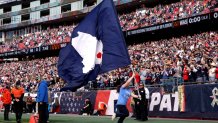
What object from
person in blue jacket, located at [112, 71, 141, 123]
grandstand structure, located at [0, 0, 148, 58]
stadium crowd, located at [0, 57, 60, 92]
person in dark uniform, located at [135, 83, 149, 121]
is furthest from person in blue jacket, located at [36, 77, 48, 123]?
grandstand structure, located at [0, 0, 148, 58]

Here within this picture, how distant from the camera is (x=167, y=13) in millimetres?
41844

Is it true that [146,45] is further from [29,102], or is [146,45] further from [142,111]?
[142,111]

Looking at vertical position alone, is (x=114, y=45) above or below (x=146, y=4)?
below

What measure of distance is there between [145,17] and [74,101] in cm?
1882

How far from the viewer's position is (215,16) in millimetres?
34812

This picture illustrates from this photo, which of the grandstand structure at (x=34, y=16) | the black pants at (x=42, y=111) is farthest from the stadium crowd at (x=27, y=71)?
the black pants at (x=42, y=111)

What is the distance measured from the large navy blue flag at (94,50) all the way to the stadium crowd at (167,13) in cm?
2474

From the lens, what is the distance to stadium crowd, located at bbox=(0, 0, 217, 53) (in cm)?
3797

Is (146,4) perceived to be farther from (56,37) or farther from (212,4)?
(212,4)

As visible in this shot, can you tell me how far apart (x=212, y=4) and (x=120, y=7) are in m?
22.1

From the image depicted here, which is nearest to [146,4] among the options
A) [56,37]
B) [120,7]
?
[120,7]

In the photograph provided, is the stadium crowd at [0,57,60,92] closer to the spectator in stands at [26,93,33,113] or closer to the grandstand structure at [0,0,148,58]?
the grandstand structure at [0,0,148,58]

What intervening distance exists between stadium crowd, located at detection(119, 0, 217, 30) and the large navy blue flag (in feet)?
81.2

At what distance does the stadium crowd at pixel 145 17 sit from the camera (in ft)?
125
